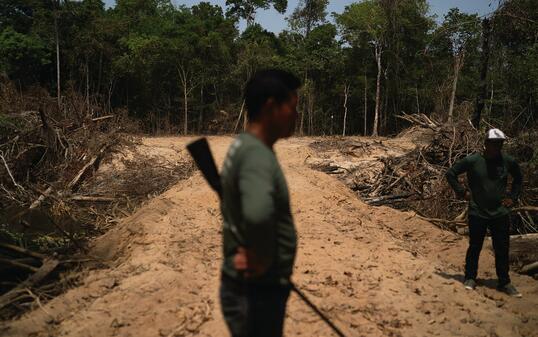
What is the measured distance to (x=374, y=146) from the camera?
590 inches

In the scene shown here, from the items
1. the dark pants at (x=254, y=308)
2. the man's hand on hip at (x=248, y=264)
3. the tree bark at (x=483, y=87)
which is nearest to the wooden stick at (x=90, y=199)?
the dark pants at (x=254, y=308)

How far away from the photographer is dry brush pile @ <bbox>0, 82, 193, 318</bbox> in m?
6.35

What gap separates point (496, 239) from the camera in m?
4.62

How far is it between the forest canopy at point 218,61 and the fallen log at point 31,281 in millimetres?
16995

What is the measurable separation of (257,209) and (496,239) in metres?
3.85

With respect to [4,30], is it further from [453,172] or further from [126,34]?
[453,172]

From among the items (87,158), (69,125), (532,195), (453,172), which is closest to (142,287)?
(453,172)

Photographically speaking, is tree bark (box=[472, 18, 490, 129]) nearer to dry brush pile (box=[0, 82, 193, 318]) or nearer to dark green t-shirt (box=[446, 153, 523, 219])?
dry brush pile (box=[0, 82, 193, 318])

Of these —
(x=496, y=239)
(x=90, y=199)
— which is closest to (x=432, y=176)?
(x=496, y=239)

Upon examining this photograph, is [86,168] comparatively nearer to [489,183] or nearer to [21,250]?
[21,250]

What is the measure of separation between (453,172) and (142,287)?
133 inches

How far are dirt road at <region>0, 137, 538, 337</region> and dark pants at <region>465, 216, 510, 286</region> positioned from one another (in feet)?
1.01

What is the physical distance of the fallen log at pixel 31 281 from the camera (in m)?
4.52

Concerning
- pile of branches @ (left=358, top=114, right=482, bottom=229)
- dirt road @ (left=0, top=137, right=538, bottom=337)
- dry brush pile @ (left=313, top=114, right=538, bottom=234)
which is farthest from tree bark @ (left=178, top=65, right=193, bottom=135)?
dirt road @ (left=0, top=137, right=538, bottom=337)
